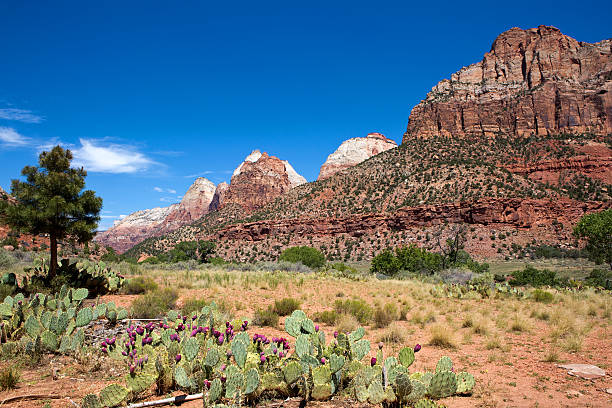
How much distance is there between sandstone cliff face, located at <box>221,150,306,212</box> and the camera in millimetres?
102188

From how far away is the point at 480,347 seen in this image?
24.0 ft

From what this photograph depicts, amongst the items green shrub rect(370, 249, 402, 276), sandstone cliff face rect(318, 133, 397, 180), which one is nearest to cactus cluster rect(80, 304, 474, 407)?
green shrub rect(370, 249, 402, 276)

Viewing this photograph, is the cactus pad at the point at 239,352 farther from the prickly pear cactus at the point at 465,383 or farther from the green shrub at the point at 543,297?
the green shrub at the point at 543,297

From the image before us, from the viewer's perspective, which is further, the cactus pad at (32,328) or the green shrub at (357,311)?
the green shrub at (357,311)

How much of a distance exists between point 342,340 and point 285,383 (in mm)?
1146

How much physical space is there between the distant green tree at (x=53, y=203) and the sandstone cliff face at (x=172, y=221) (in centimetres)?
13101

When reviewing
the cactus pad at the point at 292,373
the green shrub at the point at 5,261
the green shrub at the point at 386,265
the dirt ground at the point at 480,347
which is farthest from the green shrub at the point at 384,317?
the green shrub at the point at 386,265

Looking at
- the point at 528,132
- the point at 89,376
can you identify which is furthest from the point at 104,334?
the point at 528,132

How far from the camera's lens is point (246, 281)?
1611 centimetres

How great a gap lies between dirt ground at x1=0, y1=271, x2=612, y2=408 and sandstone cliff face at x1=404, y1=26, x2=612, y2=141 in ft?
206

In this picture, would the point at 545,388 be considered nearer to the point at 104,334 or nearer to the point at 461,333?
the point at 461,333

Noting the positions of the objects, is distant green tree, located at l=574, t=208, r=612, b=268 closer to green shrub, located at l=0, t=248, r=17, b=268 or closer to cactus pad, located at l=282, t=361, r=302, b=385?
cactus pad, located at l=282, t=361, r=302, b=385

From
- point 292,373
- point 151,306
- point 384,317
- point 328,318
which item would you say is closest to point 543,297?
point 384,317

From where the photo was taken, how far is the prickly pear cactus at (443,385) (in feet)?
13.6
